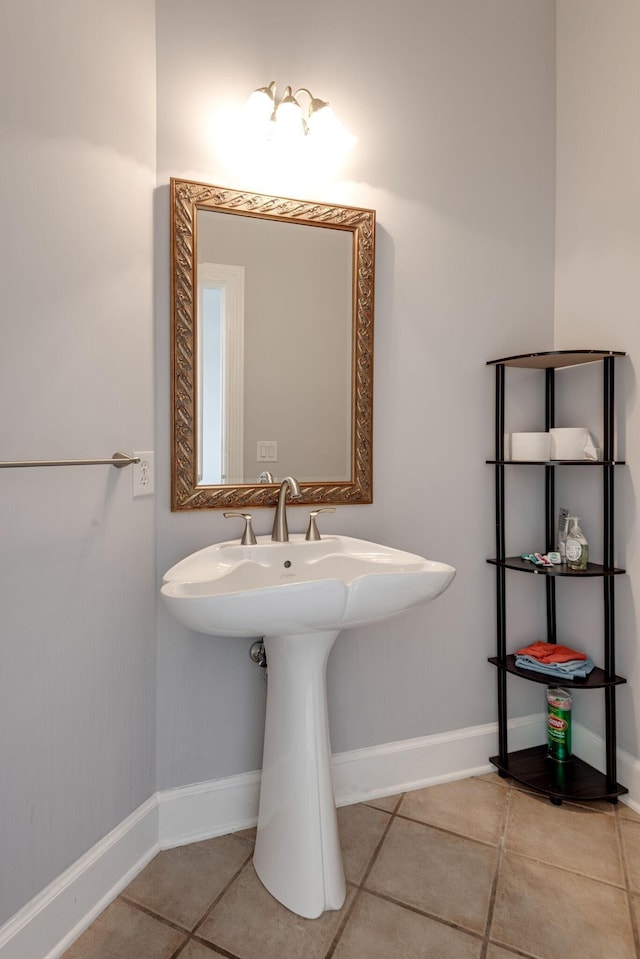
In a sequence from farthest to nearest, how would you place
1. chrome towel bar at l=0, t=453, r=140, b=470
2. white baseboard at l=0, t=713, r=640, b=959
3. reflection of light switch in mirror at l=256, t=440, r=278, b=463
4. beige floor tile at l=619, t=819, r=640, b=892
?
reflection of light switch in mirror at l=256, t=440, r=278, b=463 < beige floor tile at l=619, t=819, r=640, b=892 < white baseboard at l=0, t=713, r=640, b=959 < chrome towel bar at l=0, t=453, r=140, b=470

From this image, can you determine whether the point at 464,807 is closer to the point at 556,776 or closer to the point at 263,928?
the point at 556,776

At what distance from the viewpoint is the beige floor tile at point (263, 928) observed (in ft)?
4.47

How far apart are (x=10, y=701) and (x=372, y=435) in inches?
48.3

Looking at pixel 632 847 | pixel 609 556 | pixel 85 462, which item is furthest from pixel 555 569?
pixel 85 462

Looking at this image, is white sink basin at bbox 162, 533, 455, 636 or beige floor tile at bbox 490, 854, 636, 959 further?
beige floor tile at bbox 490, 854, 636, 959

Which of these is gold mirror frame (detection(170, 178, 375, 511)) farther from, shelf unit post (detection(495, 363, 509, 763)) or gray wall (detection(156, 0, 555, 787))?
shelf unit post (detection(495, 363, 509, 763))

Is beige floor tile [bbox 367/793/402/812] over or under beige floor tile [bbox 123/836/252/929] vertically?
over

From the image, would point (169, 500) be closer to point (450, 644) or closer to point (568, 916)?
point (450, 644)

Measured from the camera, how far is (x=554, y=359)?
1972mm

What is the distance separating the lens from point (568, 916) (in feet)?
4.80

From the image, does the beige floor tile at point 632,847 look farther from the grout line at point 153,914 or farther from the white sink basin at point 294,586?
the grout line at point 153,914

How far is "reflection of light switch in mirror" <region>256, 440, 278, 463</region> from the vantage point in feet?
5.94

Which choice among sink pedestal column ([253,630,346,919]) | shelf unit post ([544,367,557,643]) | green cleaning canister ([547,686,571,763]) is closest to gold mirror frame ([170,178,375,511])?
sink pedestal column ([253,630,346,919])

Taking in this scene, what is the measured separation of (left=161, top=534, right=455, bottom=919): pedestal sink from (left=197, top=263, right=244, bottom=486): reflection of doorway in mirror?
249 millimetres
